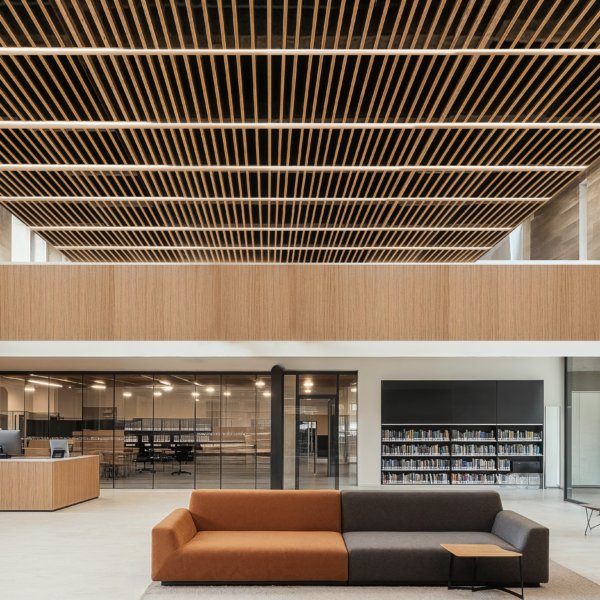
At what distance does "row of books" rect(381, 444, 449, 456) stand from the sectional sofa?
6.54 meters

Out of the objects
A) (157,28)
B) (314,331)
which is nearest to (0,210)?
(314,331)

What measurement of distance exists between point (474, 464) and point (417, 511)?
282 inches

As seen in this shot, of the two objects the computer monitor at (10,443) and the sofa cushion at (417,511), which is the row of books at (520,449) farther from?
the computer monitor at (10,443)

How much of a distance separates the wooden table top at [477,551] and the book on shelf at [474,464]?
→ 7.83 m

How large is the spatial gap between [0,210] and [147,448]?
5724mm

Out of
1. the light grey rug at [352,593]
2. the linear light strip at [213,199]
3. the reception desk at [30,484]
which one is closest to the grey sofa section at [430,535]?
the light grey rug at [352,593]

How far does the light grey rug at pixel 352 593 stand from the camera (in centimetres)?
558

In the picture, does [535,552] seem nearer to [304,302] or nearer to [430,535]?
[430,535]

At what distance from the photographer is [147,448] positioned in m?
13.8

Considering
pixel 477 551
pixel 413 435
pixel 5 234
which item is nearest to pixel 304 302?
pixel 477 551

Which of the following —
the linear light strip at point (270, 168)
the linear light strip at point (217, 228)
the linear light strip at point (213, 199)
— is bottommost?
the linear light strip at point (217, 228)

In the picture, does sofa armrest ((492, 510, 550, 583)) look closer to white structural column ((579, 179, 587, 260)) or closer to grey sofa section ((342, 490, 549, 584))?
grey sofa section ((342, 490, 549, 584))

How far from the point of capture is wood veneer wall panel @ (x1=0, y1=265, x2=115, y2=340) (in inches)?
323

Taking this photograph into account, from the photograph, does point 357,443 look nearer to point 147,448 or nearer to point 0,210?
point 147,448
